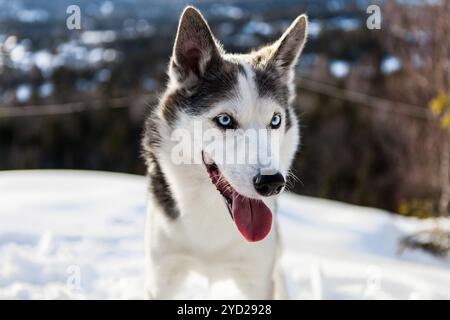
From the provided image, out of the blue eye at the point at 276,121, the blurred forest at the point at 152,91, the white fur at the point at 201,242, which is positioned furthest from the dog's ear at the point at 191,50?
the blurred forest at the point at 152,91

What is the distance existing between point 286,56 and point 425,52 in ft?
16.4

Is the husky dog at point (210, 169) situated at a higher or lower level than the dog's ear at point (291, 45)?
lower

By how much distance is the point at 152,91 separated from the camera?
15.9 m

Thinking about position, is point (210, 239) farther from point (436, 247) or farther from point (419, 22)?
point (419, 22)

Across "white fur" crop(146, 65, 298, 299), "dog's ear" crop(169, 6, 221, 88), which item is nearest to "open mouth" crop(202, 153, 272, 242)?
"white fur" crop(146, 65, 298, 299)

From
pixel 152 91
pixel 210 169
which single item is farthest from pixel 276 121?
pixel 152 91

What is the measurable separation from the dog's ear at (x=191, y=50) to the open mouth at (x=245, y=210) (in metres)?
0.51

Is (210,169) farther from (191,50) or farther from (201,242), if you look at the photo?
(191,50)

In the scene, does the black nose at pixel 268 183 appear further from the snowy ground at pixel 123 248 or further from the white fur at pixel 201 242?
the snowy ground at pixel 123 248

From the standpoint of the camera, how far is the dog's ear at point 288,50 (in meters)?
2.96

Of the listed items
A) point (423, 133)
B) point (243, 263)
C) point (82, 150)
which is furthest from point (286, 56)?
point (82, 150)

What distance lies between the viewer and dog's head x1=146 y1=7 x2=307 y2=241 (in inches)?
98.0

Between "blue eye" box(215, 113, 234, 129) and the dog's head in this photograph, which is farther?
"blue eye" box(215, 113, 234, 129)

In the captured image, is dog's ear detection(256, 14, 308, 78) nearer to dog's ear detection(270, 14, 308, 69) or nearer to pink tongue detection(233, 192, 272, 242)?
dog's ear detection(270, 14, 308, 69)
